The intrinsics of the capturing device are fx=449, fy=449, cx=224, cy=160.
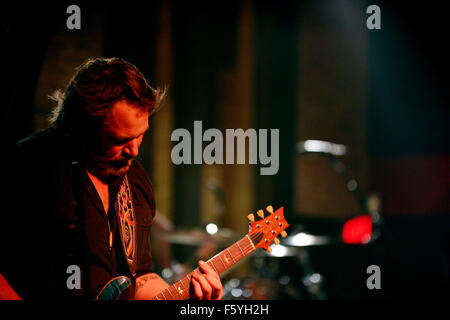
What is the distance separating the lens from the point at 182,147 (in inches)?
122

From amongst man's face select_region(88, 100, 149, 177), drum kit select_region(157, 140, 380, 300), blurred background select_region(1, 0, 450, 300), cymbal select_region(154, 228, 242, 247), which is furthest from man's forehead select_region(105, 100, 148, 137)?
blurred background select_region(1, 0, 450, 300)

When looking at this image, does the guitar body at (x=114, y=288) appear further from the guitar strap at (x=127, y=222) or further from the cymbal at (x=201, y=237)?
the cymbal at (x=201, y=237)

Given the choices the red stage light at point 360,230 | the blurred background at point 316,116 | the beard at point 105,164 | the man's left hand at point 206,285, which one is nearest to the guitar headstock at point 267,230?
the man's left hand at point 206,285

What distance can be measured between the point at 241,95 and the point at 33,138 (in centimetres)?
474

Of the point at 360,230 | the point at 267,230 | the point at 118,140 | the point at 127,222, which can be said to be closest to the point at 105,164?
the point at 118,140

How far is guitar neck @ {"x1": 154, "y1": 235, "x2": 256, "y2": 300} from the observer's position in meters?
2.15

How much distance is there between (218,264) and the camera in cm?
218

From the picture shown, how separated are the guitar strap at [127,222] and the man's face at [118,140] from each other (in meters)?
0.15

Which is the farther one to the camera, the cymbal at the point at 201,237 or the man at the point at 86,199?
the cymbal at the point at 201,237

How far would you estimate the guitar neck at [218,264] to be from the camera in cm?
215

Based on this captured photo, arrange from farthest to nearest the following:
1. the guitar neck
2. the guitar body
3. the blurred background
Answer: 1. the blurred background
2. the guitar neck
3. the guitar body

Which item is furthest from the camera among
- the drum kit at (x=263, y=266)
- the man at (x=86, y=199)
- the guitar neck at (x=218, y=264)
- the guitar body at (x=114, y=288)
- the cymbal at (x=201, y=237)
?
the cymbal at (x=201, y=237)

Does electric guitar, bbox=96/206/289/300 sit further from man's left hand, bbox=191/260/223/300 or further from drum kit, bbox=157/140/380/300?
drum kit, bbox=157/140/380/300
